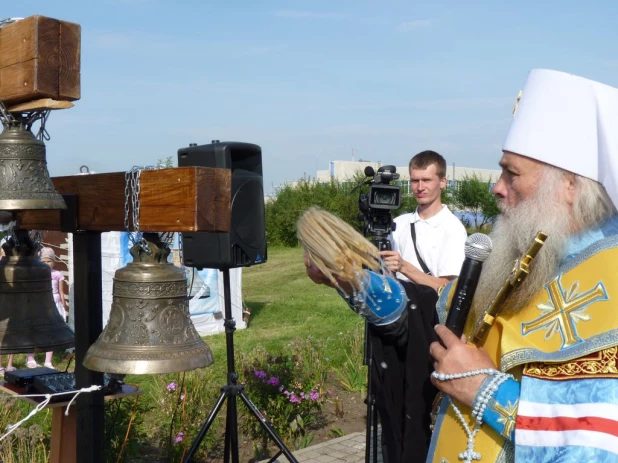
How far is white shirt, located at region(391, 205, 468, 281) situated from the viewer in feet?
15.5

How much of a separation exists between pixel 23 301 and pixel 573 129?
2192 mm

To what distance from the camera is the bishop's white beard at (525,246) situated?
2.01 metres

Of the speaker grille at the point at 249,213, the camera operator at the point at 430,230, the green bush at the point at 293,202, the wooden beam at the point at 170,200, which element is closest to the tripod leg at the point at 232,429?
the speaker grille at the point at 249,213

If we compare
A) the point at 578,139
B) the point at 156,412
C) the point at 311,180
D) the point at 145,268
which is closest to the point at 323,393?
the point at 156,412

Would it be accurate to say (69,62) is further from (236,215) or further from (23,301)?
(236,215)

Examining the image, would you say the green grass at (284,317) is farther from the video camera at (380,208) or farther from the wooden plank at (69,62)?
the wooden plank at (69,62)

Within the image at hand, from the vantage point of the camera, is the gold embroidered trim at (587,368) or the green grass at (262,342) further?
the green grass at (262,342)

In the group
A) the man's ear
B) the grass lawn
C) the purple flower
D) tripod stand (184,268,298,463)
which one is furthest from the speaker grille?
the grass lawn

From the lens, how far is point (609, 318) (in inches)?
69.5

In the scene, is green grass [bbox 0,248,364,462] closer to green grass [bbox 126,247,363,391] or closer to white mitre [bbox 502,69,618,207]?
green grass [bbox 126,247,363,391]

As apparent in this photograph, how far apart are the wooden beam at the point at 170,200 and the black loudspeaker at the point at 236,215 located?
1965 millimetres

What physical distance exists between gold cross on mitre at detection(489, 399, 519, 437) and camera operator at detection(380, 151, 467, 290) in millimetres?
2597

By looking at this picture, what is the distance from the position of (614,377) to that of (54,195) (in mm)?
1818

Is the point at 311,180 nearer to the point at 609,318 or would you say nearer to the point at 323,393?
the point at 323,393
